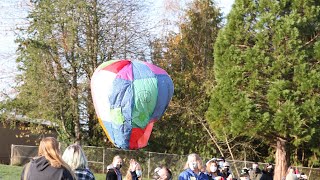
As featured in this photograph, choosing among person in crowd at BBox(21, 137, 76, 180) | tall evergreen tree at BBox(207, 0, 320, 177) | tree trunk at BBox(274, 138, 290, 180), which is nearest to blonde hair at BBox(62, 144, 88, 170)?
person in crowd at BBox(21, 137, 76, 180)

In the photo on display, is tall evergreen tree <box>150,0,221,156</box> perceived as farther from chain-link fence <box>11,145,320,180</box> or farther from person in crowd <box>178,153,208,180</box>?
person in crowd <box>178,153,208,180</box>

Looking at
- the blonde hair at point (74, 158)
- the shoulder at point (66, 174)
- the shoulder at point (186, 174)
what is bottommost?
the shoulder at point (186, 174)

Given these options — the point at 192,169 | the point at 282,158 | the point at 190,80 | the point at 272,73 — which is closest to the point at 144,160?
the point at 190,80

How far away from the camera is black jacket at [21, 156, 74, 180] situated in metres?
5.63

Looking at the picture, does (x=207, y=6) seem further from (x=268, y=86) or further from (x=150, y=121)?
(x=150, y=121)

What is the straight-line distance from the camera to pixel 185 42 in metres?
35.6

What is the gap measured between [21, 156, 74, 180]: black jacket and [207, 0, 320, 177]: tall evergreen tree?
70.8 feet

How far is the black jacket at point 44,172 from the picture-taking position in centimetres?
563

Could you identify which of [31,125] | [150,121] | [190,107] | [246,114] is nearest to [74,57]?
[31,125]

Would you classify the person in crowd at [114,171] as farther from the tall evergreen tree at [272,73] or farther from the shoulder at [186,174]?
the tall evergreen tree at [272,73]

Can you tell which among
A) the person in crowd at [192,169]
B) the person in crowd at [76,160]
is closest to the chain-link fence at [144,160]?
the person in crowd at [192,169]

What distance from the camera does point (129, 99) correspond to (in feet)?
60.1

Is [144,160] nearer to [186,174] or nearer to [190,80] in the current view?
[190,80]

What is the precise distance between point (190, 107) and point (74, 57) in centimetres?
729
